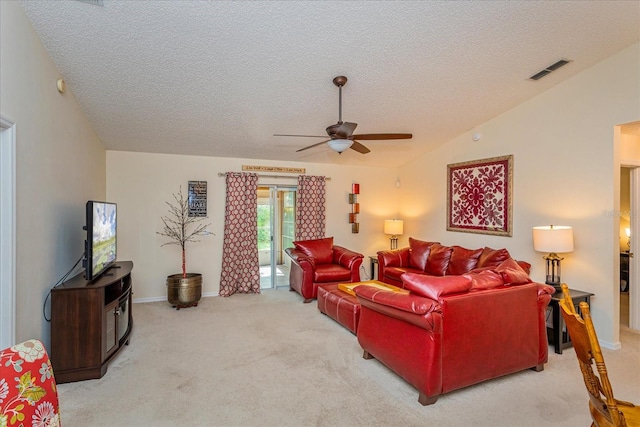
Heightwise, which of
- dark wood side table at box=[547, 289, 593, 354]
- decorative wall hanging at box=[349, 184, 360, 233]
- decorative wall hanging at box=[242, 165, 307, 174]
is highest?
decorative wall hanging at box=[242, 165, 307, 174]

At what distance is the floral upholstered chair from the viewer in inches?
45.2

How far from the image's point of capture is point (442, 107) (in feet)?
14.8

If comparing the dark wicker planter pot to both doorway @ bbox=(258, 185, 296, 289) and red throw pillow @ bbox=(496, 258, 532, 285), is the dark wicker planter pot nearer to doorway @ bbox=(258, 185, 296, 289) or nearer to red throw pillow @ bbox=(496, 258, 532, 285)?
doorway @ bbox=(258, 185, 296, 289)

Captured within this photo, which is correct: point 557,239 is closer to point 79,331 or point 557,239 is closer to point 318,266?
point 318,266

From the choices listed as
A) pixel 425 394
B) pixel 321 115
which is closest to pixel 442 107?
pixel 321 115

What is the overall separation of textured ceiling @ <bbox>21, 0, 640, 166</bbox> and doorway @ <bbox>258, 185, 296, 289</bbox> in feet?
5.33

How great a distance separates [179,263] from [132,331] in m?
1.70

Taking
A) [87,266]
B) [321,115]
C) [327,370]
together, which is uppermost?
[321,115]

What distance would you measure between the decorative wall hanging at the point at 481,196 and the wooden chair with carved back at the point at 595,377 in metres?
3.63

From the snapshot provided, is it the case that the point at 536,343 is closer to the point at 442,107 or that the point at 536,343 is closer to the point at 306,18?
the point at 442,107

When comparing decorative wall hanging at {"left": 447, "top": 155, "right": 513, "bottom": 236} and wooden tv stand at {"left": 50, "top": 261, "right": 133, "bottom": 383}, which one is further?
decorative wall hanging at {"left": 447, "top": 155, "right": 513, "bottom": 236}

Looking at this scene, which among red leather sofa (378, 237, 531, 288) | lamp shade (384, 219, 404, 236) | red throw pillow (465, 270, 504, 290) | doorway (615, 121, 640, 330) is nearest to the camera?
red throw pillow (465, 270, 504, 290)

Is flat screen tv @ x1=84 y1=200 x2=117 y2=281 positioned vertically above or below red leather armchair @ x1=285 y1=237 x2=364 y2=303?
above

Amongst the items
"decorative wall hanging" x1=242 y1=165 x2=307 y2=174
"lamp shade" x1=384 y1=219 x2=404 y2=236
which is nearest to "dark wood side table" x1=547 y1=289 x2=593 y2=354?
"lamp shade" x1=384 y1=219 x2=404 y2=236
